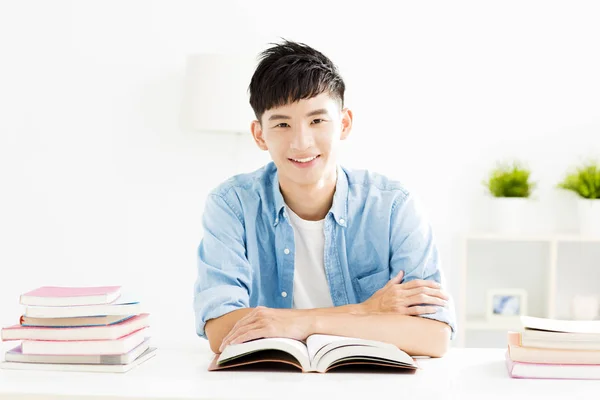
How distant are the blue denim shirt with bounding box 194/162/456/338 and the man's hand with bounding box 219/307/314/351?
11.9 inches

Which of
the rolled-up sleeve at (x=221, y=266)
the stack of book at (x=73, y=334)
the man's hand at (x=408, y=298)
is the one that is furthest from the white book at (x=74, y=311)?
the man's hand at (x=408, y=298)

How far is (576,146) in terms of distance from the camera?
355 centimetres

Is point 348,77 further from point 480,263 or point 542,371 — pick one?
point 542,371

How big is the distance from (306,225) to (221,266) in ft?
0.91

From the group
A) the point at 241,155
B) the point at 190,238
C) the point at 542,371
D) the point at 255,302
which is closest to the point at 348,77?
the point at 241,155

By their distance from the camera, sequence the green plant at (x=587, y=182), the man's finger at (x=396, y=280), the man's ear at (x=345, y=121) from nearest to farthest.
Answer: the man's finger at (x=396, y=280) < the man's ear at (x=345, y=121) < the green plant at (x=587, y=182)

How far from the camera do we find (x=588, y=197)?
3.33m

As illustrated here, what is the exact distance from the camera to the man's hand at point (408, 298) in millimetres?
1696

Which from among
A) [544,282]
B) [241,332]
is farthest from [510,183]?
[241,332]

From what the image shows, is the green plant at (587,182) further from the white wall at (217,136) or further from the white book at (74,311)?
the white book at (74,311)

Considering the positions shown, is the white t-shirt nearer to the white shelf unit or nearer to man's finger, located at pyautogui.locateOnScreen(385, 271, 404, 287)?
man's finger, located at pyautogui.locateOnScreen(385, 271, 404, 287)

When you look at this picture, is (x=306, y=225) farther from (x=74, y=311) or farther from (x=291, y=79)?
(x=74, y=311)

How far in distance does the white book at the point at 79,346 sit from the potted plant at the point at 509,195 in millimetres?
2282

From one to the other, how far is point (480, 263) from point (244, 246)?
1.92 metres
